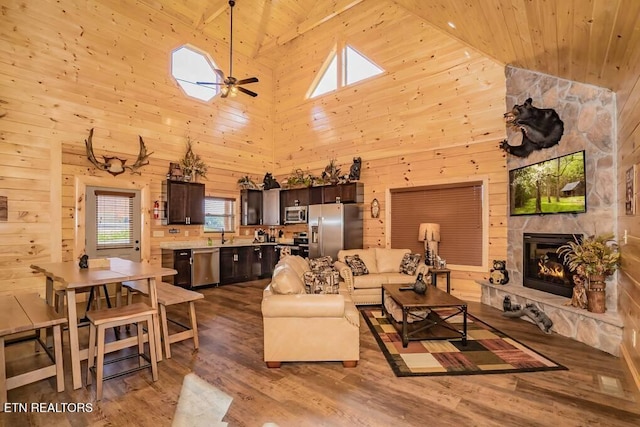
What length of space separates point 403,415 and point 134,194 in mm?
6093

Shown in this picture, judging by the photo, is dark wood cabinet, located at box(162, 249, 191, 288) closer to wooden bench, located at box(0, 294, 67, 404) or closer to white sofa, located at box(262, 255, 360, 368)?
wooden bench, located at box(0, 294, 67, 404)

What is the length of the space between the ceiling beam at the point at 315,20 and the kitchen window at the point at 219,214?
13.0 ft

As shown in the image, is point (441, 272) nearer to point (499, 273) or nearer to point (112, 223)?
point (499, 273)

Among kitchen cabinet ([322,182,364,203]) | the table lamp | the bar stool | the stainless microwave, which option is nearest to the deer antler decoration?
the stainless microwave

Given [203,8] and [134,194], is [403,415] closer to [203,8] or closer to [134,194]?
[134,194]

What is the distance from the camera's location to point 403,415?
7.68 ft

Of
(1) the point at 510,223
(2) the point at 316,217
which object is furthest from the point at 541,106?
(2) the point at 316,217

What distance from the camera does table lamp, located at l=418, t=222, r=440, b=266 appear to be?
19.1 ft

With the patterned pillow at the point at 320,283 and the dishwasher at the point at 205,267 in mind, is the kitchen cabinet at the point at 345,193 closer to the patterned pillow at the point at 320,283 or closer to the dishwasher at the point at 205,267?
the dishwasher at the point at 205,267

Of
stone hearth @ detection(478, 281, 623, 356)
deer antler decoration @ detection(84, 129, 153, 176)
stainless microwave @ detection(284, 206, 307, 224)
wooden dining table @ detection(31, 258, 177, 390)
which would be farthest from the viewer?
stainless microwave @ detection(284, 206, 307, 224)

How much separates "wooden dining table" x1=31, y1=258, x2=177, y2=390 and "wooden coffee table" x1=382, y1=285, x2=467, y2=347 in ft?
8.31

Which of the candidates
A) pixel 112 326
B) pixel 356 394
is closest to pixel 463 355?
pixel 356 394

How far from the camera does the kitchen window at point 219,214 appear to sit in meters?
7.65

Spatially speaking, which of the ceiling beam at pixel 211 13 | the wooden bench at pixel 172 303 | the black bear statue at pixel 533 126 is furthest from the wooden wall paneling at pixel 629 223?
the ceiling beam at pixel 211 13
